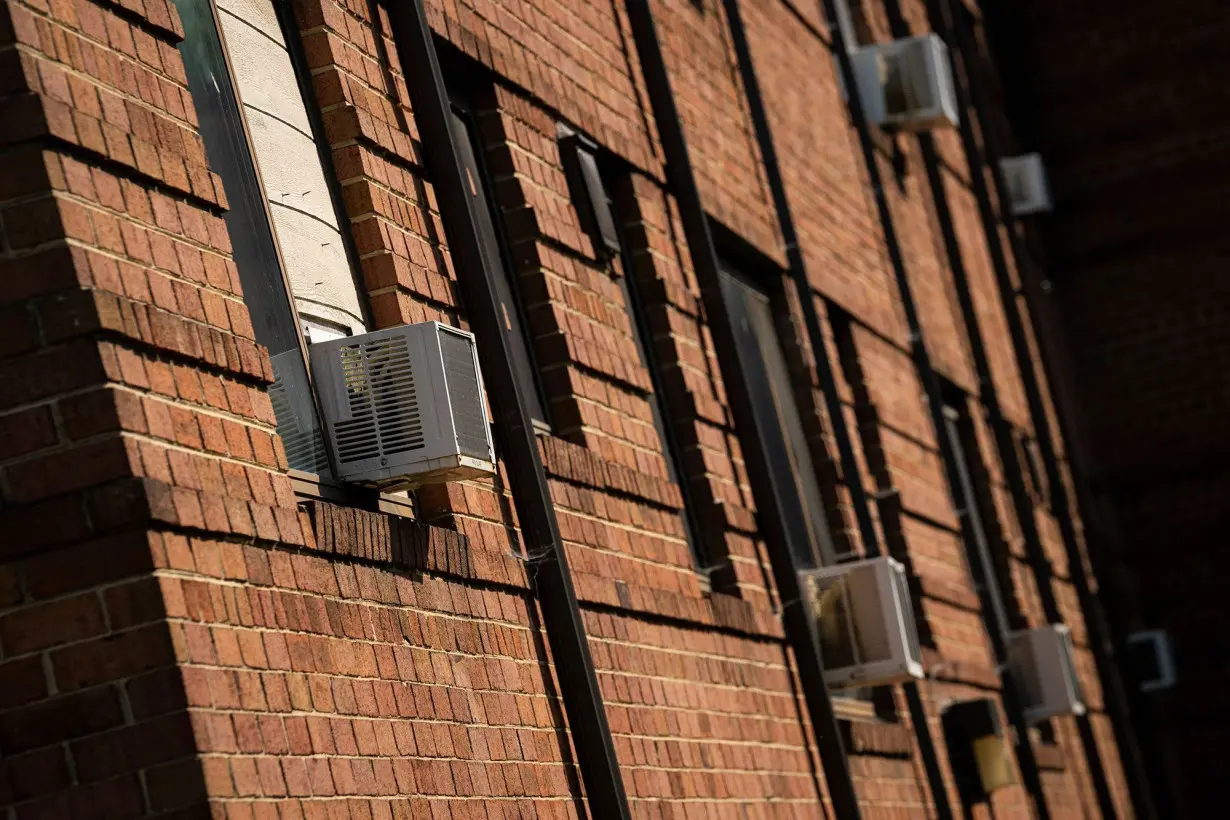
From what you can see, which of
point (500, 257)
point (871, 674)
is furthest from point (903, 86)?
point (500, 257)

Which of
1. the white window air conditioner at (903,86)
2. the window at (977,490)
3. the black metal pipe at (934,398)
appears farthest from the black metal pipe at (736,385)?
the window at (977,490)

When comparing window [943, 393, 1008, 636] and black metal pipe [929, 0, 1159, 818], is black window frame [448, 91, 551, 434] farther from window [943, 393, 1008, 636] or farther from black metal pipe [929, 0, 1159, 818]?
black metal pipe [929, 0, 1159, 818]

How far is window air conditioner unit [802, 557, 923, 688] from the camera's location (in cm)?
767

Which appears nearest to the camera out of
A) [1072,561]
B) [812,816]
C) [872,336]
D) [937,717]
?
[812,816]

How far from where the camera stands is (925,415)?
11.0 meters

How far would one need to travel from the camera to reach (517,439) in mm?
5285

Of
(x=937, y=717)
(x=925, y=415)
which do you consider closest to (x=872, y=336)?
(x=925, y=415)

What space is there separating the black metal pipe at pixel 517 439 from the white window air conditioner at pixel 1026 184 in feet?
35.8

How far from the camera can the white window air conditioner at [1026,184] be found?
1580cm

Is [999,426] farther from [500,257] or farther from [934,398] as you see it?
[500,257]

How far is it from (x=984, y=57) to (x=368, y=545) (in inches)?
508

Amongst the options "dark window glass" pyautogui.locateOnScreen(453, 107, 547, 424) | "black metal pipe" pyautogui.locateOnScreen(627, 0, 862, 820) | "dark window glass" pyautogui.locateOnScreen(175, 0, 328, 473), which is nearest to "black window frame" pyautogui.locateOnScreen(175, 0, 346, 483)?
"dark window glass" pyautogui.locateOnScreen(175, 0, 328, 473)

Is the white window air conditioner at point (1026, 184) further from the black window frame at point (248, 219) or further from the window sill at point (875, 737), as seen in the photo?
the black window frame at point (248, 219)

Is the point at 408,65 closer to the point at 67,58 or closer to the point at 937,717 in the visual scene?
the point at 67,58
